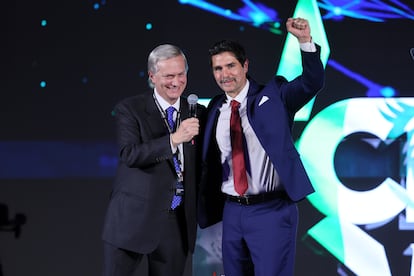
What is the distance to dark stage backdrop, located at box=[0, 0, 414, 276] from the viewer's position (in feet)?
13.6

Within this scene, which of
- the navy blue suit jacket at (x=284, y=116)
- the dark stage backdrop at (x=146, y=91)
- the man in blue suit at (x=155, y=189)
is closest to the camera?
the navy blue suit jacket at (x=284, y=116)

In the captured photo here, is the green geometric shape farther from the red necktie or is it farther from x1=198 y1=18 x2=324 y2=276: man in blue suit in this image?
the red necktie

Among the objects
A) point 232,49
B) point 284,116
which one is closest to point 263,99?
point 284,116

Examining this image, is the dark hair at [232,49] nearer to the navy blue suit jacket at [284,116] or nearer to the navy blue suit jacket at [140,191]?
the navy blue suit jacket at [284,116]

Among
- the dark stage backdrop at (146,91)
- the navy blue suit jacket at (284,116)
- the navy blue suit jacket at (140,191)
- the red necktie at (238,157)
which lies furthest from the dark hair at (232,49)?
the dark stage backdrop at (146,91)

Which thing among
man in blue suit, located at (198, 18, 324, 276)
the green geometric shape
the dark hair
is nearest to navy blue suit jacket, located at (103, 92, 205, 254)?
man in blue suit, located at (198, 18, 324, 276)

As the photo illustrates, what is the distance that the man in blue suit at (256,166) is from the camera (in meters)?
2.65

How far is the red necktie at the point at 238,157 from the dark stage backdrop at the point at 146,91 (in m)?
1.45

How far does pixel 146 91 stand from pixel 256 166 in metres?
1.60

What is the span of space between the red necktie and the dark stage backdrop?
145cm

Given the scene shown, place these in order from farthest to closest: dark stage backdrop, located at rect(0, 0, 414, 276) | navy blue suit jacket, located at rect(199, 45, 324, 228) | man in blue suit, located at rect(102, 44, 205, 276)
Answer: dark stage backdrop, located at rect(0, 0, 414, 276)
man in blue suit, located at rect(102, 44, 205, 276)
navy blue suit jacket, located at rect(199, 45, 324, 228)

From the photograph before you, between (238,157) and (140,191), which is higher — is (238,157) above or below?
above

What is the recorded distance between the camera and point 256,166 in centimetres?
273

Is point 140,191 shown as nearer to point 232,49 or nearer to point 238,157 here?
point 238,157
